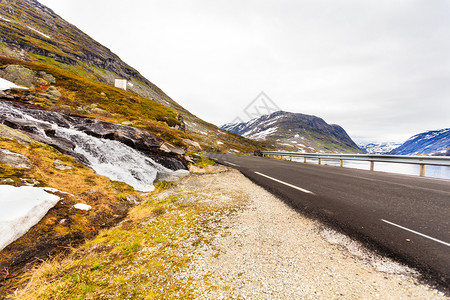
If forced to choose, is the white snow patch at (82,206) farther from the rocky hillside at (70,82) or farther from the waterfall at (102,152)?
the rocky hillside at (70,82)

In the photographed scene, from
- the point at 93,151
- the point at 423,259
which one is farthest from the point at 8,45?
the point at 423,259

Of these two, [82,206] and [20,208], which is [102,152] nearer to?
[82,206]

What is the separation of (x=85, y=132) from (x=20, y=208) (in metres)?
10.0

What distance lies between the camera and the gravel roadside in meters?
2.44

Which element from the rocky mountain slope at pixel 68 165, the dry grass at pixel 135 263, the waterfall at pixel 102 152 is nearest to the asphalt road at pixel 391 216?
the dry grass at pixel 135 263

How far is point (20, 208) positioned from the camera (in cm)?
421

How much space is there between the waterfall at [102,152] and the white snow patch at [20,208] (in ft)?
13.7

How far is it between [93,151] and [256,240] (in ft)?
38.7

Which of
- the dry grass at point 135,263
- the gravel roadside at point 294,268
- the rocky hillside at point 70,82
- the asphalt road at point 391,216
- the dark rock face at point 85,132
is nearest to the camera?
the gravel roadside at point 294,268

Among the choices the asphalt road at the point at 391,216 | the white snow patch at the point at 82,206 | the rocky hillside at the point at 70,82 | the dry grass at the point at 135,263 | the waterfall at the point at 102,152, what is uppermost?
the rocky hillside at the point at 70,82

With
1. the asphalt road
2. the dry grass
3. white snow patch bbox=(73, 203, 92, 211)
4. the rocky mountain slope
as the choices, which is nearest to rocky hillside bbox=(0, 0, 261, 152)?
the rocky mountain slope

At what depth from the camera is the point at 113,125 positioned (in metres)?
14.4

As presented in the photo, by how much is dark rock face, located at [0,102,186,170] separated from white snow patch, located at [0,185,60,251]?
5260 millimetres

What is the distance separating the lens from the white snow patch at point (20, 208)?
3732mm
